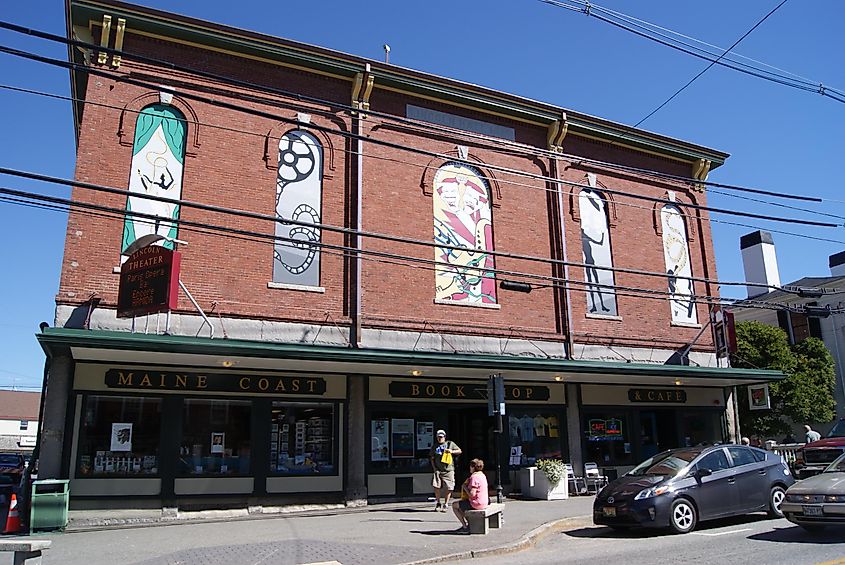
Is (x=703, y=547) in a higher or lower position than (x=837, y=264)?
lower

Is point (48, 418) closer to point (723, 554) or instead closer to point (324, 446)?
point (324, 446)

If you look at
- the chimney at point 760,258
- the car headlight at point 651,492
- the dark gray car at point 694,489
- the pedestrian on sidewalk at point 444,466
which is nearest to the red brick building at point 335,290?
the pedestrian on sidewalk at point 444,466

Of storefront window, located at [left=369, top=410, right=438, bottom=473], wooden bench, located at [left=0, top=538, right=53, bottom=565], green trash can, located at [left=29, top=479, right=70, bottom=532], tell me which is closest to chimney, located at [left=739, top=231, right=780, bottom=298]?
storefront window, located at [left=369, top=410, right=438, bottom=473]

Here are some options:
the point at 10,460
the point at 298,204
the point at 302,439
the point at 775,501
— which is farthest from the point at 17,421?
the point at 775,501

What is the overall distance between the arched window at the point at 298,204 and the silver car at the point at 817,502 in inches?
439

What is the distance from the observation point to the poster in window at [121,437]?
14.3m

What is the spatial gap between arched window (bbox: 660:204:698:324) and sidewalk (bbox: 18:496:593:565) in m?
9.84

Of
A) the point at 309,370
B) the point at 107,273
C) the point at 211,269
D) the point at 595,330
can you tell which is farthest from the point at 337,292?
the point at 595,330

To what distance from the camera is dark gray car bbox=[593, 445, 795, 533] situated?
37.8ft

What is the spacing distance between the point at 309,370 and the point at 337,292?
2.11 metres

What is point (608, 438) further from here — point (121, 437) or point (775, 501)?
point (121, 437)

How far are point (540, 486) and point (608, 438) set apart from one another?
410cm

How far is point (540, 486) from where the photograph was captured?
17469 millimetres

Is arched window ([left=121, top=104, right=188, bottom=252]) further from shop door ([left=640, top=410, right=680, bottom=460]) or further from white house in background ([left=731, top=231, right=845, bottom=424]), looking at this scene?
white house in background ([left=731, top=231, right=845, bottom=424])
